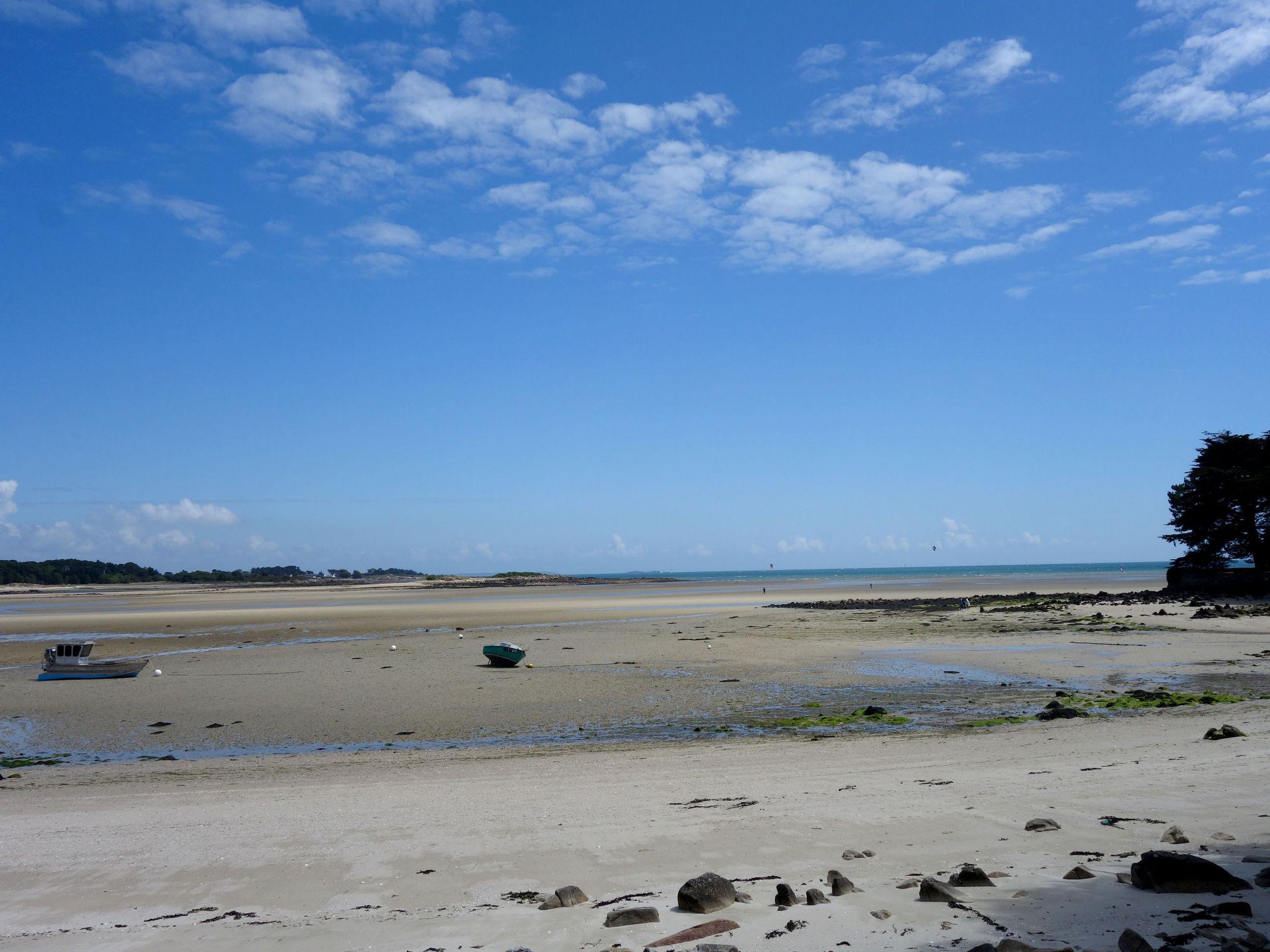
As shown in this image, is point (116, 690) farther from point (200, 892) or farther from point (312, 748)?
point (200, 892)

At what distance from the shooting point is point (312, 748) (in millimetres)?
14883

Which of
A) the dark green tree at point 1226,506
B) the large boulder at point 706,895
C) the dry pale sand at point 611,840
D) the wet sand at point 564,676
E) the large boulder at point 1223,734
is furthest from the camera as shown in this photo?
the dark green tree at point 1226,506

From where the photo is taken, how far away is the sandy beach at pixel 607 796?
6.03m

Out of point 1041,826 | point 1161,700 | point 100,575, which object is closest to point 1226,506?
point 1161,700

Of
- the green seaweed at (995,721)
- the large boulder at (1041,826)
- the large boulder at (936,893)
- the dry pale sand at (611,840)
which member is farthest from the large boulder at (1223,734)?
the large boulder at (936,893)

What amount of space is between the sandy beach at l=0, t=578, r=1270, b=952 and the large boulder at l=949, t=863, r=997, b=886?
15 cm

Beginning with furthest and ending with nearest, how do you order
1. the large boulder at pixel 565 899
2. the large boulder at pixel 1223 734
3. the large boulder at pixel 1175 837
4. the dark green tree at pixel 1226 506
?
1. the dark green tree at pixel 1226 506
2. the large boulder at pixel 1223 734
3. the large boulder at pixel 1175 837
4. the large boulder at pixel 565 899

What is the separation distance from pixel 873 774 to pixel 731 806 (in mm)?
2387

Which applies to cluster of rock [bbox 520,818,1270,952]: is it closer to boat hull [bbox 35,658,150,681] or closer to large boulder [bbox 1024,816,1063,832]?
large boulder [bbox 1024,816,1063,832]

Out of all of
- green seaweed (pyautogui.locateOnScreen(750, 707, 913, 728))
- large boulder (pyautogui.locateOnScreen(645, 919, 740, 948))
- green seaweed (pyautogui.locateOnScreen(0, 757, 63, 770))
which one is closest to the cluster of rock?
large boulder (pyautogui.locateOnScreen(645, 919, 740, 948))

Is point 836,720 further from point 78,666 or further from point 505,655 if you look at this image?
point 78,666

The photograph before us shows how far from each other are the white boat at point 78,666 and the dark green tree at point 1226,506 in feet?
163

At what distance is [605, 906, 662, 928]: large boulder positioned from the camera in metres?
5.73

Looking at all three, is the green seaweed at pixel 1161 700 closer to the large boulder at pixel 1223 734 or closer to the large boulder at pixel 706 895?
the large boulder at pixel 1223 734
